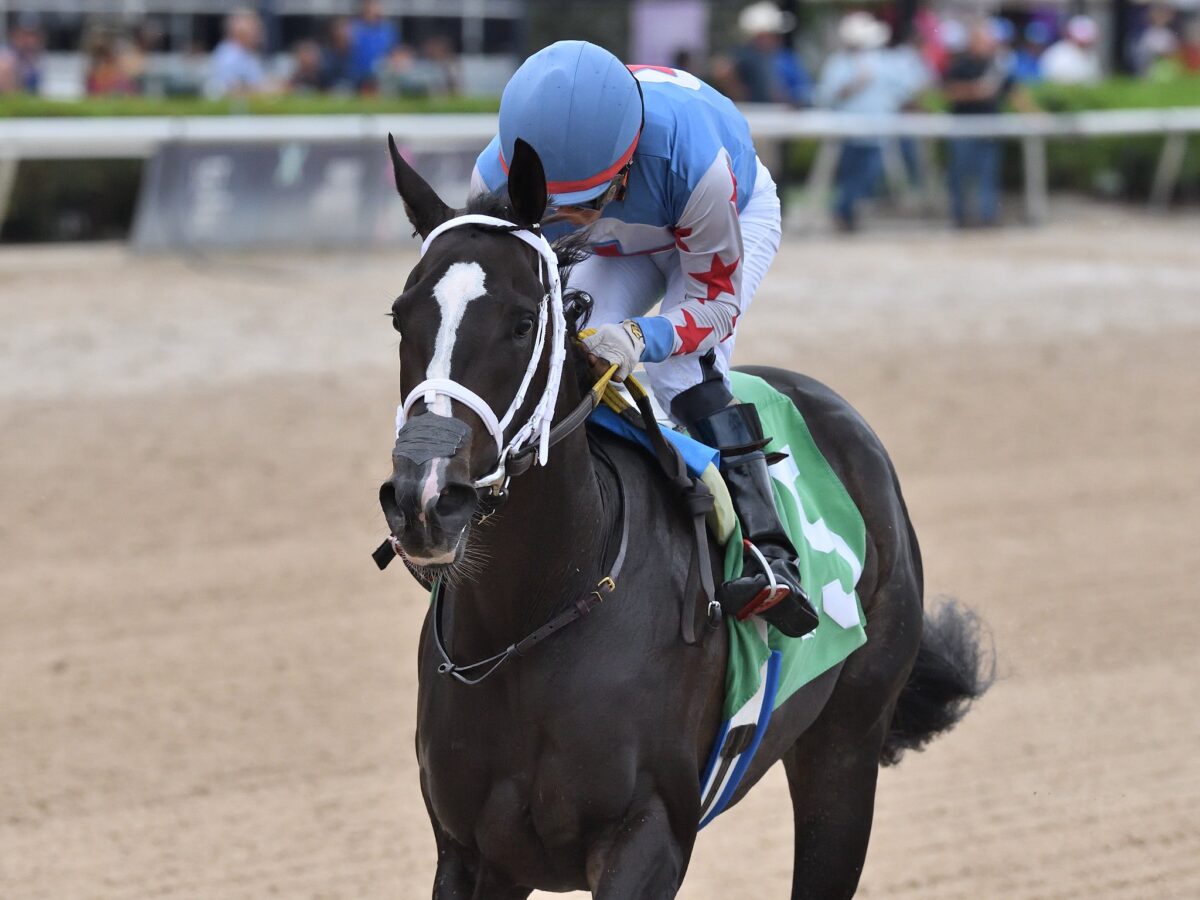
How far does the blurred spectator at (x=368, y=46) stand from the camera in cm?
1662

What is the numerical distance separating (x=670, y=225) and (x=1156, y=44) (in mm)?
21636

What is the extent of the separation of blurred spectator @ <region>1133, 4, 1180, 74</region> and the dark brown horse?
20.7 m

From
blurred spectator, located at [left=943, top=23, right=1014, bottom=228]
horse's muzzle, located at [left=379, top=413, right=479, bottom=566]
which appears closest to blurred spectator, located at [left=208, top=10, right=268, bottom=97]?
blurred spectator, located at [left=943, top=23, right=1014, bottom=228]

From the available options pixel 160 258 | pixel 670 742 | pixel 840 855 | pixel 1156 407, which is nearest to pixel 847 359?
pixel 1156 407

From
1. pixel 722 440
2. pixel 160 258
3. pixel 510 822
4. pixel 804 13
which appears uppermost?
pixel 722 440

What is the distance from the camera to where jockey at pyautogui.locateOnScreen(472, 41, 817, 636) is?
3.24 m

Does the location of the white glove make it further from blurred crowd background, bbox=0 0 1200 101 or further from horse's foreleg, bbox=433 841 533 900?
blurred crowd background, bbox=0 0 1200 101

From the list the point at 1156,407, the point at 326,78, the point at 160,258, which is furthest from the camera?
the point at 326,78

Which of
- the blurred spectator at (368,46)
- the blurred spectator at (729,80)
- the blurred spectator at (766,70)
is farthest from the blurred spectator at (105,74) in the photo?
the blurred spectator at (766,70)

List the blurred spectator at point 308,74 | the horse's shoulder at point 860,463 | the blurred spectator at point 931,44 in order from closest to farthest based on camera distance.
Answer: the horse's shoulder at point 860,463 → the blurred spectator at point 308,74 → the blurred spectator at point 931,44

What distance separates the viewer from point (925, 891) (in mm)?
4781

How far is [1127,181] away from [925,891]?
15.4 metres

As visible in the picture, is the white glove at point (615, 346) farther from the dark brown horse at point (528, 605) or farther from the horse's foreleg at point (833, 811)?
the horse's foreleg at point (833, 811)

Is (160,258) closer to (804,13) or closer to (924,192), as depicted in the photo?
(924,192)
